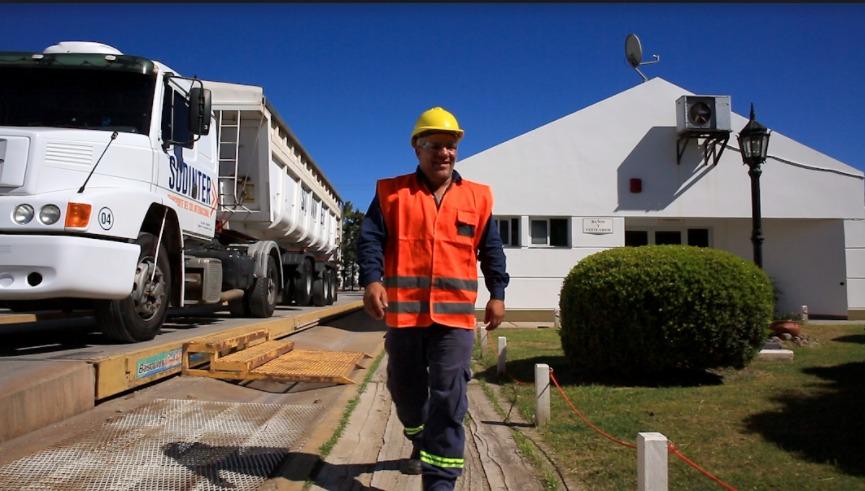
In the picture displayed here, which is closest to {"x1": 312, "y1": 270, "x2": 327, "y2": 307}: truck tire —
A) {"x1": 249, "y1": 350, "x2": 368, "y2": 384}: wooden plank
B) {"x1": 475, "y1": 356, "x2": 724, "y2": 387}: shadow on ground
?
{"x1": 249, "y1": 350, "x2": 368, "y2": 384}: wooden plank

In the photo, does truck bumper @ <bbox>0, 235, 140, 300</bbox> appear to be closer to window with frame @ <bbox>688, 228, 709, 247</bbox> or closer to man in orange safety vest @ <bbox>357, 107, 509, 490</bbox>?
man in orange safety vest @ <bbox>357, 107, 509, 490</bbox>

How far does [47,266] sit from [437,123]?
346cm

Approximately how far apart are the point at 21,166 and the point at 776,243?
15725 mm

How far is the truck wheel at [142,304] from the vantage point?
5.55m

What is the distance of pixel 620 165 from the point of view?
14289 mm

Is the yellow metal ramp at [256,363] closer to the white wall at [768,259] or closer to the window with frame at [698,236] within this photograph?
the white wall at [768,259]

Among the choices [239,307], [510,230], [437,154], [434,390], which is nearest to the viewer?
[434,390]

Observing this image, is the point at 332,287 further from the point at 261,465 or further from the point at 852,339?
the point at 261,465

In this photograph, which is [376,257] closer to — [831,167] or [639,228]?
[639,228]

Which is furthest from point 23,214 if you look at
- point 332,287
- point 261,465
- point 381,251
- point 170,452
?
point 332,287

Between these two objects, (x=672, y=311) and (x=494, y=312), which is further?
(x=672, y=311)

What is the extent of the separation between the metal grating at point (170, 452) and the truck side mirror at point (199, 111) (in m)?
3.26

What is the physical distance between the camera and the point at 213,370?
5.46m

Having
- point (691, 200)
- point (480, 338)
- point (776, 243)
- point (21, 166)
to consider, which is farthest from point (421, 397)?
point (776, 243)
